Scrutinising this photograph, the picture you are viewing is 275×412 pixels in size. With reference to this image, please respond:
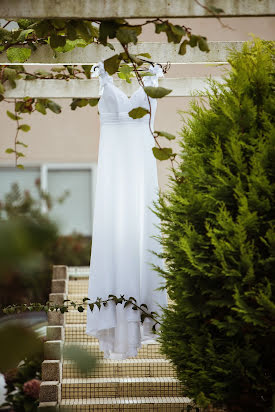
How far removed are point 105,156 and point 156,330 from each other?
1006 mm

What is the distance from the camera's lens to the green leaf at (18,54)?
2.79m

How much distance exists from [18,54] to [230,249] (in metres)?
1.57

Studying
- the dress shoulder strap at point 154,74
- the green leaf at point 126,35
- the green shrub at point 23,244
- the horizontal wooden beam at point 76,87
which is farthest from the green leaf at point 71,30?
the green shrub at point 23,244

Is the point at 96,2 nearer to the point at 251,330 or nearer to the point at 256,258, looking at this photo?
the point at 256,258

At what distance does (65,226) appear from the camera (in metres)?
0.41

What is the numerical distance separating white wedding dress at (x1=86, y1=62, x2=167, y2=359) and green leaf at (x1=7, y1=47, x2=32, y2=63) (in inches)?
16.0

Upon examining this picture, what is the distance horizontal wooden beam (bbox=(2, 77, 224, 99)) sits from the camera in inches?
142

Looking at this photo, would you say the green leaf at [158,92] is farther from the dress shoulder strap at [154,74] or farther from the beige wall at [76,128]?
the beige wall at [76,128]

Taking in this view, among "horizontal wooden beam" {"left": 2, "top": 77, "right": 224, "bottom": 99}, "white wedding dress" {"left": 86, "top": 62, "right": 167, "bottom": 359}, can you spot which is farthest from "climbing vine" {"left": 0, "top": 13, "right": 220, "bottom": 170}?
"white wedding dress" {"left": 86, "top": 62, "right": 167, "bottom": 359}

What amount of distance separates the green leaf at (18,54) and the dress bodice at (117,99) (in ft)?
1.32

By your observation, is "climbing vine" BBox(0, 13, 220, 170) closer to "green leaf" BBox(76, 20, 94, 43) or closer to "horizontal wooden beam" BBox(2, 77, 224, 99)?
"green leaf" BBox(76, 20, 94, 43)

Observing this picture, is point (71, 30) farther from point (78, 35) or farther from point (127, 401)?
point (127, 401)

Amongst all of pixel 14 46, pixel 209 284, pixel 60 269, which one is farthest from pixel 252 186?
pixel 60 269

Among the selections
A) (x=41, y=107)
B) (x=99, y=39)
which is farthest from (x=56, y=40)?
(x=41, y=107)
